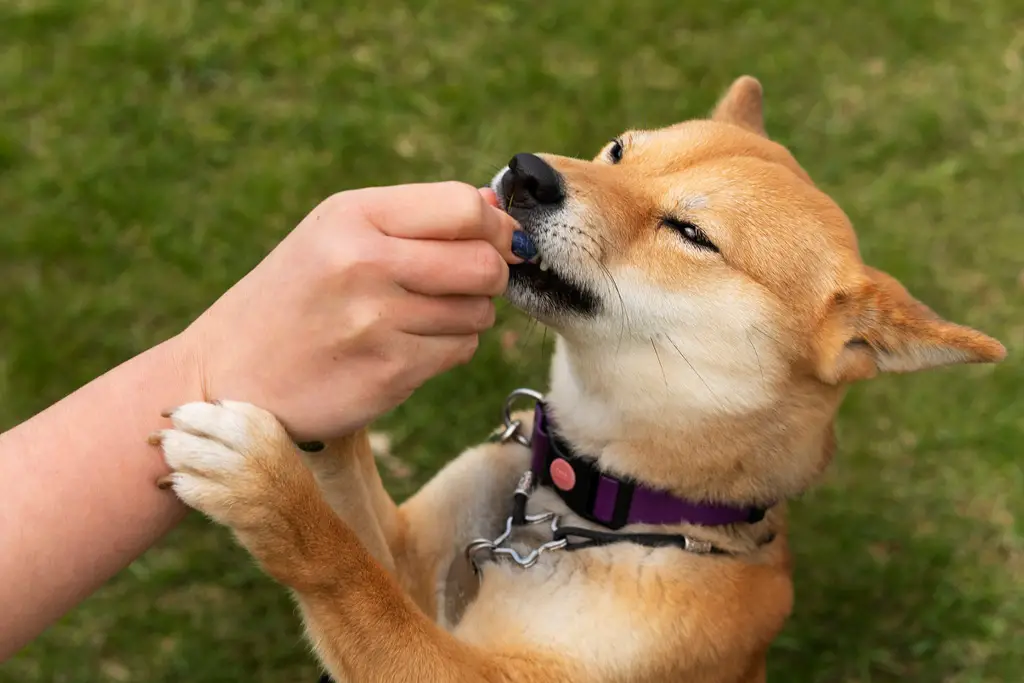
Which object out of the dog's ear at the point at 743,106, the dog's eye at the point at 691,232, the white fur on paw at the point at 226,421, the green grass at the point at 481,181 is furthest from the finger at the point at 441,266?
the green grass at the point at 481,181

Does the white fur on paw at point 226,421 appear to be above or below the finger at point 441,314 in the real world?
below

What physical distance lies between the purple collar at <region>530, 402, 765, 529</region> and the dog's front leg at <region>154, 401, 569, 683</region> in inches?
23.6

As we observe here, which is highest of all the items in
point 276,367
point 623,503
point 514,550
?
point 276,367

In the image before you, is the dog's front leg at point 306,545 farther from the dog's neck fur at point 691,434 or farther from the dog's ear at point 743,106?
the dog's ear at point 743,106

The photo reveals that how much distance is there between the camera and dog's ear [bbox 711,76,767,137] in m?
3.12

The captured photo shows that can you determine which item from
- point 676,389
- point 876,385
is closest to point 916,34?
point 876,385

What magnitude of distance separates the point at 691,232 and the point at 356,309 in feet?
3.70

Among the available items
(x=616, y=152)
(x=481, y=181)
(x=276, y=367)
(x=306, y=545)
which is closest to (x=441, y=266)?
(x=276, y=367)

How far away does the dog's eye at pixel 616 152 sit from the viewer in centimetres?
278

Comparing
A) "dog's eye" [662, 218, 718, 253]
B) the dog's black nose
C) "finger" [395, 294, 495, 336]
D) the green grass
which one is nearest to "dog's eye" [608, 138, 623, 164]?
"dog's eye" [662, 218, 718, 253]

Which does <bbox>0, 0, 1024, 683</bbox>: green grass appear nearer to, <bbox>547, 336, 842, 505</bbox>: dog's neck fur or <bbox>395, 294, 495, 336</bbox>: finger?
<bbox>547, 336, 842, 505</bbox>: dog's neck fur

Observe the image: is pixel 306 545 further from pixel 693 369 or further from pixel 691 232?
pixel 691 232

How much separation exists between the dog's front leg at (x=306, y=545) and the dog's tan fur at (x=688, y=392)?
16 centimetres

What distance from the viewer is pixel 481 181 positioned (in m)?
4.52
